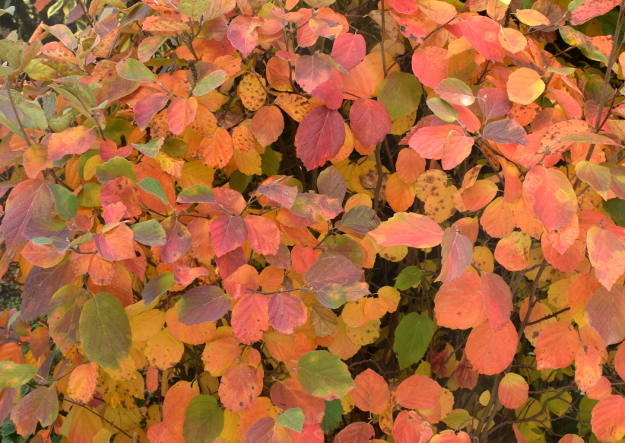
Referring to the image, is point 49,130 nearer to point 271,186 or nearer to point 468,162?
point 271,186

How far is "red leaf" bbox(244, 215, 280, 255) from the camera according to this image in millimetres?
787

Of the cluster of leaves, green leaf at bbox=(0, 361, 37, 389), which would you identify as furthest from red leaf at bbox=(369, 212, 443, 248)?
green leaf at bbox=(0, 361, 37, 389)

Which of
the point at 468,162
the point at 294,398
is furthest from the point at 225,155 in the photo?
the point at 468,162

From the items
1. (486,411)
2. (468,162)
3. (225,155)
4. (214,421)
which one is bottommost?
(486,411)

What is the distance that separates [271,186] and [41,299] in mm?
419

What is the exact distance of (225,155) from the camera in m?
0.90

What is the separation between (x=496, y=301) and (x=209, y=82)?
0.53 metres

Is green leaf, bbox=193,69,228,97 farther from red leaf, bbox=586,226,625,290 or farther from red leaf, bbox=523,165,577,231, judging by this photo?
red leaf, bbox=586,226,625,290

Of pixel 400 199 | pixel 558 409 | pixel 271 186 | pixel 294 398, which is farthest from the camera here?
pixel 558 409

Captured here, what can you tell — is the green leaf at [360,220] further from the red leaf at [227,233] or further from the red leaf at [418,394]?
the red leaf at [418,394]

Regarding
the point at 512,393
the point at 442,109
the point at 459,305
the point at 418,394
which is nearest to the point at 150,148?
the point at 442,109

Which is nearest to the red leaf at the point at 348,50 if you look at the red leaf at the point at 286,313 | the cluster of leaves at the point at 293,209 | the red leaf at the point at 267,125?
the cluster of leaves at the point at 293,209

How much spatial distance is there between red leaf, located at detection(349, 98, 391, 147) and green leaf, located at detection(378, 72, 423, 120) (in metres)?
0.02

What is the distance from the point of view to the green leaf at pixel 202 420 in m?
0.90
